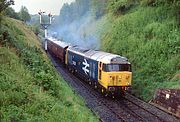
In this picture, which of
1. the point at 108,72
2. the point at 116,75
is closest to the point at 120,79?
the point at 116,75

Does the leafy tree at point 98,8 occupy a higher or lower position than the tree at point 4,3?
higher

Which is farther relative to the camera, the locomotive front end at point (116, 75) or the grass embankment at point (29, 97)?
the locomotive front end at point (116, 75)

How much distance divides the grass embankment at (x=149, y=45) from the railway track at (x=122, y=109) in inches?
76.6

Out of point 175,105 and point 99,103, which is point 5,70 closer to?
point 99,103

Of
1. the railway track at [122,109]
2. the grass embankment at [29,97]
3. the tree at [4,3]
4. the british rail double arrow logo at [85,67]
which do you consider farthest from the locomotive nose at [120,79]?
the tree at [4,3]

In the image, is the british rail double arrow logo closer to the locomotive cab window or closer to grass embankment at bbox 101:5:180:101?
grass embankment at bbox 101:5:180:101

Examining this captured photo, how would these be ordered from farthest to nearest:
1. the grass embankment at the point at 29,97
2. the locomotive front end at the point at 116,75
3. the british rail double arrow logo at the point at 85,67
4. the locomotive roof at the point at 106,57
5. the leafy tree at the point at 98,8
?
the leafy tree at the point at 98,8 < the british rail double arrow logo at the point at 85,67 < the locomotive roof at the point at 106,57 < the locomotive front end at the point at 116,75 < the grass embankment at the point at 29,97

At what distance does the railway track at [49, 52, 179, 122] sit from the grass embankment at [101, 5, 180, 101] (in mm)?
1944

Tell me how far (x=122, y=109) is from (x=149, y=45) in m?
10.9

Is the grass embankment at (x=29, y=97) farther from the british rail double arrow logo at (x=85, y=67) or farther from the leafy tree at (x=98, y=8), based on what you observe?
the leafy tree at (x=98, y=8)

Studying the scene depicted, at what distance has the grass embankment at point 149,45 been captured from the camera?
92.2 ft

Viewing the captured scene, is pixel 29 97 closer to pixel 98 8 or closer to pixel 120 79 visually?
pixel 120 79

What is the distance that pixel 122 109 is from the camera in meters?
23.7

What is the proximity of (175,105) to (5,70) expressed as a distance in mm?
10292
